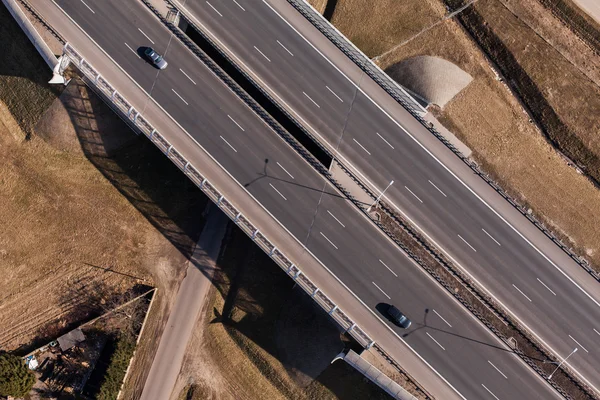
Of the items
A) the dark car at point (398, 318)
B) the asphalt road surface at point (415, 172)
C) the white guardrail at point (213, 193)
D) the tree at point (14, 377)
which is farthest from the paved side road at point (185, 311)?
the dark car at point (398, 318)

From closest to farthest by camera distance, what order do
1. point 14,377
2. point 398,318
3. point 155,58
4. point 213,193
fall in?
1. point 398,318
2. point 213,193
3. point 14,377
4. point 155,58

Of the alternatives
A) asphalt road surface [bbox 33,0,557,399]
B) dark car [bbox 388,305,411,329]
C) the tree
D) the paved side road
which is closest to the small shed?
the tree

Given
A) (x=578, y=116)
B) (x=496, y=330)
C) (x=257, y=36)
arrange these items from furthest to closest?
(x=578, y=116) < (x=257, y=36) < (x=496, y=330)

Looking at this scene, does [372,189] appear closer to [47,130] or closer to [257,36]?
[257,36]

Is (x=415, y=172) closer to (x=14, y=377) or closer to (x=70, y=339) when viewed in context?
(x=70, y=339)

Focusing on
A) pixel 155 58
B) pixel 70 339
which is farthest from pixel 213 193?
pixel 70 339

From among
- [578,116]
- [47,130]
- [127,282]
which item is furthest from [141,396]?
[578,116]
